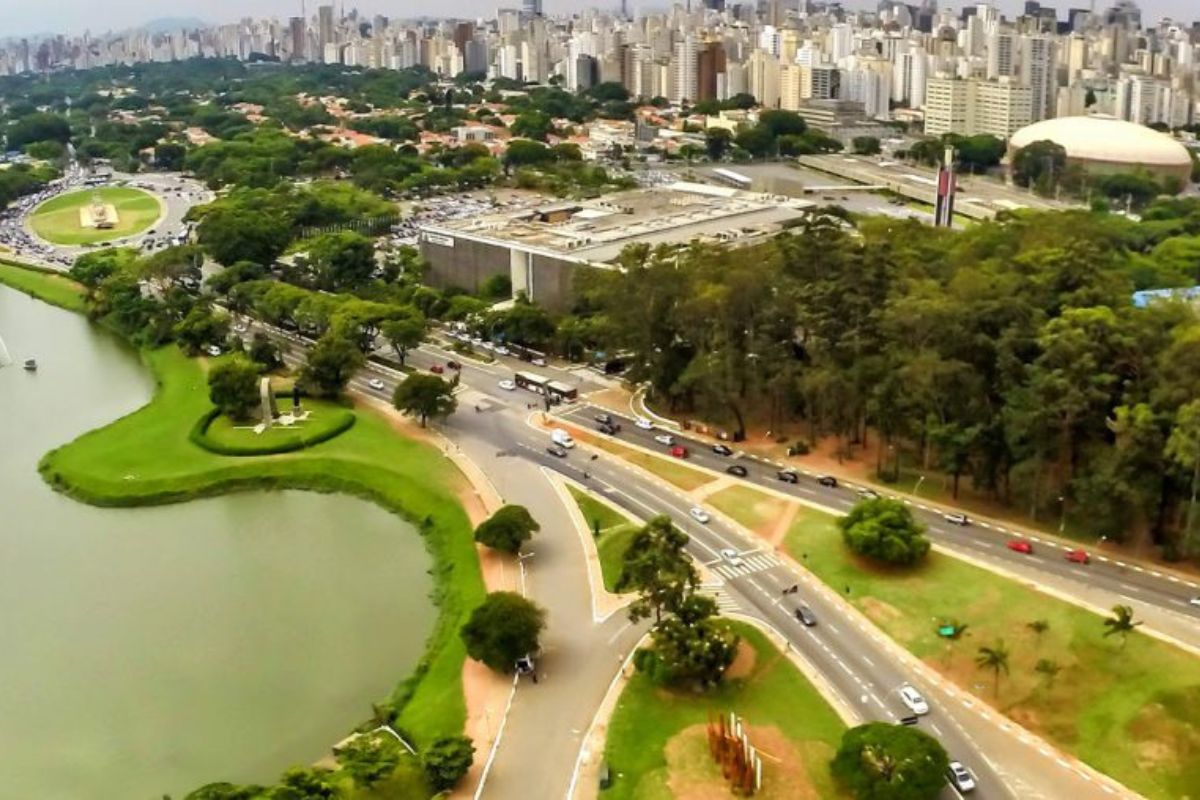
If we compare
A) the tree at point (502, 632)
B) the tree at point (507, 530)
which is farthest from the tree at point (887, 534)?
the tree at point (502, 632)

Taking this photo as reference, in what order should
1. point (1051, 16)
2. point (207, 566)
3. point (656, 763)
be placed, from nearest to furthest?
1. point (656, 763)
2. point (207, 566)
3. point (1051, 16)

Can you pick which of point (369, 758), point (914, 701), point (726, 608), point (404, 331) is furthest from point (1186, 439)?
point (404, 331)

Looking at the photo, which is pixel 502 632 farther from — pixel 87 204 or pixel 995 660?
pixel 87 204

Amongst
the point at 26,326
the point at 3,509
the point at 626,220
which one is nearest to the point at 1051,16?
the point at 626,220

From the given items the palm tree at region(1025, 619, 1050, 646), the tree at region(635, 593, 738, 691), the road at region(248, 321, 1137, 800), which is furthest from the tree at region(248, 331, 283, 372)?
the palm tree at region(1025, 619, 1050, 646)

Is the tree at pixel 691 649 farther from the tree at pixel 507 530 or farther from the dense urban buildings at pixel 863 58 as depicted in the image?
the dense urban buildings at pixel 863 58

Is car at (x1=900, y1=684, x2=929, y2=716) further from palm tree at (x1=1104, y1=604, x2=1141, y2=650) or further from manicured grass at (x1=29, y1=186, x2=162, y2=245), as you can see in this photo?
manicured grass at (x1=29, y1=186, x2=162, y2=245)

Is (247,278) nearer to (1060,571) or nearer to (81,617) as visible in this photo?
(81,617)
